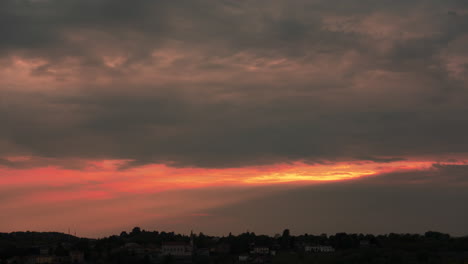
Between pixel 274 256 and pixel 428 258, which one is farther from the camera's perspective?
pixel 274 256

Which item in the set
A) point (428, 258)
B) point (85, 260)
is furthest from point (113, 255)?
point (428, 258)

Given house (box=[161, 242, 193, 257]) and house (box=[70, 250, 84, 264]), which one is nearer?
house (box=[70, 250, 84, 264])

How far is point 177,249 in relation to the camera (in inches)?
7544

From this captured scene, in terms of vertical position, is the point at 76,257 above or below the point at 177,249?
below

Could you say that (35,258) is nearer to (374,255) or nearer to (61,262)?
(61,262)

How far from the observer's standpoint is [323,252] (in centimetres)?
19862

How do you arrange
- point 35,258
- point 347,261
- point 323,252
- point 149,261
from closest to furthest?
point 347,261, point 149,261, point 35,258, point 323,252

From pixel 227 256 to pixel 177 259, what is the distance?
16.9 m

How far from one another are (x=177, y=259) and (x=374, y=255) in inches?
2132

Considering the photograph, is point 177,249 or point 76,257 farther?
point 177,249

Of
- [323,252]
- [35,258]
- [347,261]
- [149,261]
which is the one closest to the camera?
[347,261]

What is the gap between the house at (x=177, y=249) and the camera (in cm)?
18875

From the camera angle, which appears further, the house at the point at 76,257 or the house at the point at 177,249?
the house at the point at 177,249

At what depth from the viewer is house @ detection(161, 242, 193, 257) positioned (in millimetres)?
188750
